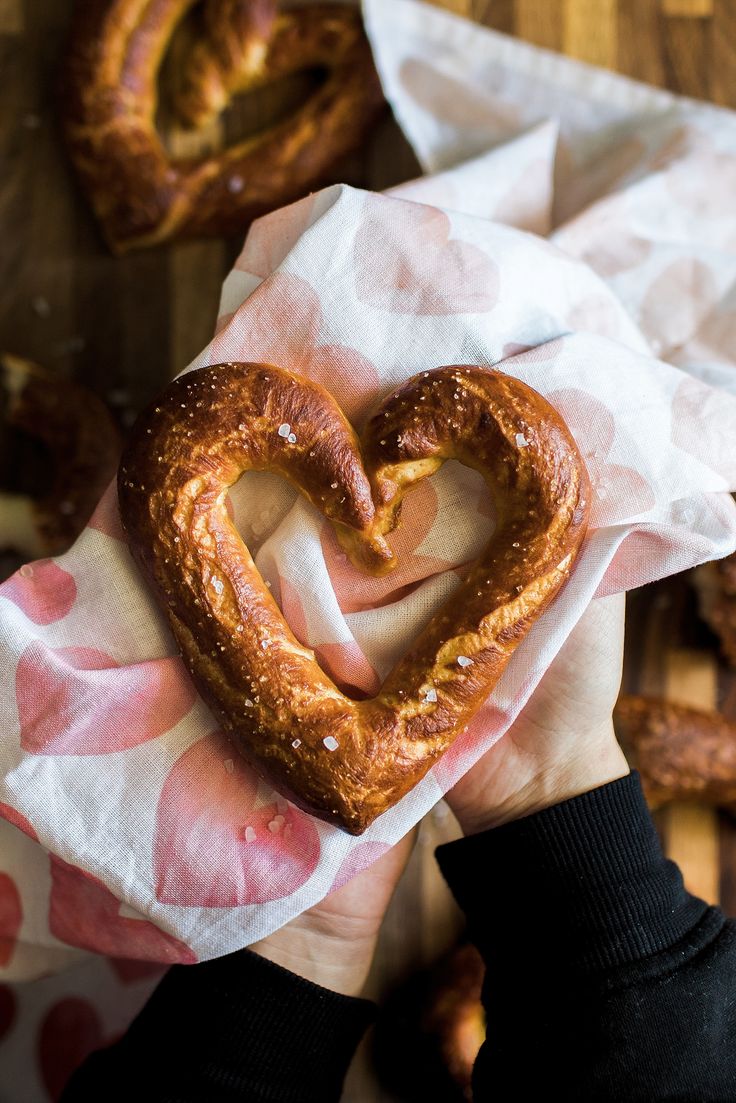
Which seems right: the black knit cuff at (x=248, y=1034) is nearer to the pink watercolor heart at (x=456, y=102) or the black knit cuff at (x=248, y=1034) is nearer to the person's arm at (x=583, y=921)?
the person's arm at (x=583, y=921)

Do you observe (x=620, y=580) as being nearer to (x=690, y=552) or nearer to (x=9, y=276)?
(x=690, y=552)

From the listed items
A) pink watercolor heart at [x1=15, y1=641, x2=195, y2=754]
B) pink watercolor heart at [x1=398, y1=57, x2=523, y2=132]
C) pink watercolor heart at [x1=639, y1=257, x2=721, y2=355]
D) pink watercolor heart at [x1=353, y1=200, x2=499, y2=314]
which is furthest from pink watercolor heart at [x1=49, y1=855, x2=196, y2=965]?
pink watercolor heart at [x1=398, y1=57, x2=523, y2=132]

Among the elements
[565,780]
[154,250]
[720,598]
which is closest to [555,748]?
[565,780]

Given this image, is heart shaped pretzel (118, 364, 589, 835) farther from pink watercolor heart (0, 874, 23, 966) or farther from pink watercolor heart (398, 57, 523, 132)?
pink watercolor heart (398, 57, 523, 132)

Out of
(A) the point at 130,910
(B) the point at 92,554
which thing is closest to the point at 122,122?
(B) the point at 92,554

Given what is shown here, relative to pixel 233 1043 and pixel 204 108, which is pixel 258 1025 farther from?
pixel 204 108

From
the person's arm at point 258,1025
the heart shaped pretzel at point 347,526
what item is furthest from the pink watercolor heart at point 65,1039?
the heart shaped pretzel at point 347,526
